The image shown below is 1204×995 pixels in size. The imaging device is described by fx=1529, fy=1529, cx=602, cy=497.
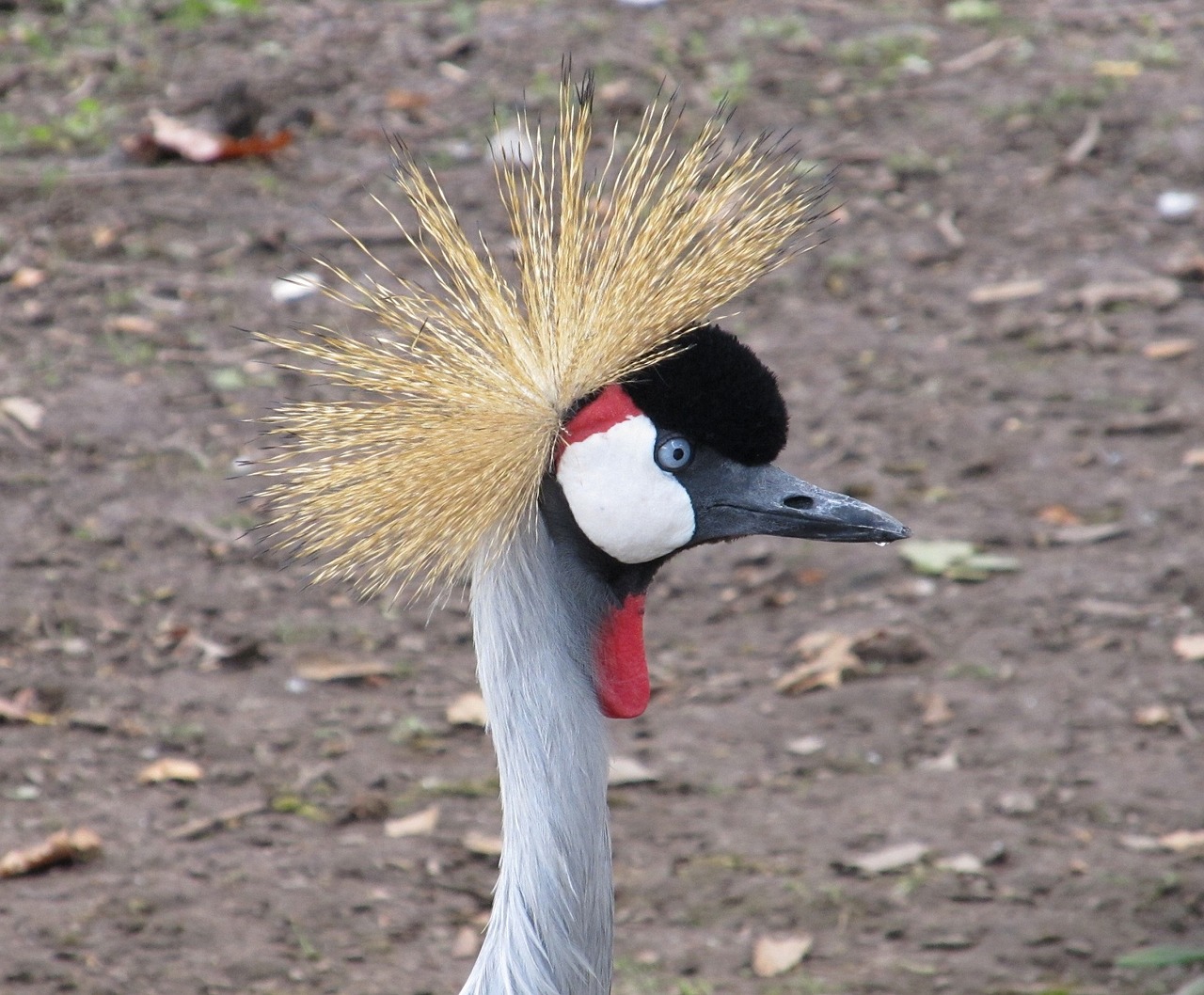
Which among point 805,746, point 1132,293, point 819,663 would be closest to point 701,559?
point 819,663

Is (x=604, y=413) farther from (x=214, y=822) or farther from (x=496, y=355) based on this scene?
(x=214, y=822)

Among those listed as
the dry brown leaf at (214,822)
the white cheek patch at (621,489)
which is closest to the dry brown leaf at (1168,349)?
the dry brown leaf at (214,822)

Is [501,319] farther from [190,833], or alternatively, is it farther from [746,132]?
[746,132]

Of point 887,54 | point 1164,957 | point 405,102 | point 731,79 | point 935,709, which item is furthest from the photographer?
point 887,54

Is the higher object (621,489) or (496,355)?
(496,355)

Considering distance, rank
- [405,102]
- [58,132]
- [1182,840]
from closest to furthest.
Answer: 1. [1182,840]
2. [58,132]
3. [405,102]

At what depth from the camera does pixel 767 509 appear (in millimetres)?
1847

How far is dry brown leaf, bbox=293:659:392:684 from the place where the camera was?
3254 mm

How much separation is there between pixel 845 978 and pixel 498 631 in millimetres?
1166

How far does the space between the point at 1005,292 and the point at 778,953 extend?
250cm

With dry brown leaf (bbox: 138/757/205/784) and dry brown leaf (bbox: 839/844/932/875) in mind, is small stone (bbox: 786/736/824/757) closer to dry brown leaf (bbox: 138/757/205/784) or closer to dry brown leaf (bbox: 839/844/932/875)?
dry brown leaf (bbox: 839/844/932/875)

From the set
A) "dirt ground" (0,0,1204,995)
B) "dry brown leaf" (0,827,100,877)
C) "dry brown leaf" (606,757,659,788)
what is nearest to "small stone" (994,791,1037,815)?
"dirt ground" (0,0,1204,995)

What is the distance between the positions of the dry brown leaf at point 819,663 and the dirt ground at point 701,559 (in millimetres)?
41

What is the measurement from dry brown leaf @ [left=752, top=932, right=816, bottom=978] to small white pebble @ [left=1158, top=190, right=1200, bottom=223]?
2.98m
